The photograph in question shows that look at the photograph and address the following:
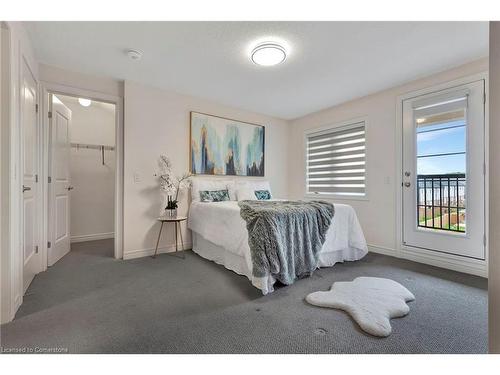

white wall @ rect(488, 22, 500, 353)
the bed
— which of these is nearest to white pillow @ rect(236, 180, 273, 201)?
the bed

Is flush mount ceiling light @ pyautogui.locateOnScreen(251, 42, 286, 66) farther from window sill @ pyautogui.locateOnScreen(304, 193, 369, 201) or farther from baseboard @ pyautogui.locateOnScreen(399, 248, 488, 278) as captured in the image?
baseboard @ pyautogui.locateOnScreen(399, 248, 488, 278)

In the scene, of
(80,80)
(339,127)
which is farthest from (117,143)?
(339,127)

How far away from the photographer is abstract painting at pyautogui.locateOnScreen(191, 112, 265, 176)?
3572 mm

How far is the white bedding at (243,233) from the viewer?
2328 mm

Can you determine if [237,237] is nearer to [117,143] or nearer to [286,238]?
[286,238]

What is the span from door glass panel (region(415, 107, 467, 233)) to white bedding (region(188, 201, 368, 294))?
0.92m

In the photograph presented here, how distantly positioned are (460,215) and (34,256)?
15.0ft

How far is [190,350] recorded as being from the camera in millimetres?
1275

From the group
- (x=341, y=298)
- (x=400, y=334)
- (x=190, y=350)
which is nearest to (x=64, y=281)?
(x=190, y=350)

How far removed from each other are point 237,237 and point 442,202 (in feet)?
8.10

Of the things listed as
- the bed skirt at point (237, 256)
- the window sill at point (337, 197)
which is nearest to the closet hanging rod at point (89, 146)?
the bed skirt at point (237, 256)

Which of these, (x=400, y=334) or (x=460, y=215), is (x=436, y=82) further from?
(x=400, y=334)

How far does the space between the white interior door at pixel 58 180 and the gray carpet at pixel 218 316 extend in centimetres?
45

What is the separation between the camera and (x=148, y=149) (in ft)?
10.4
